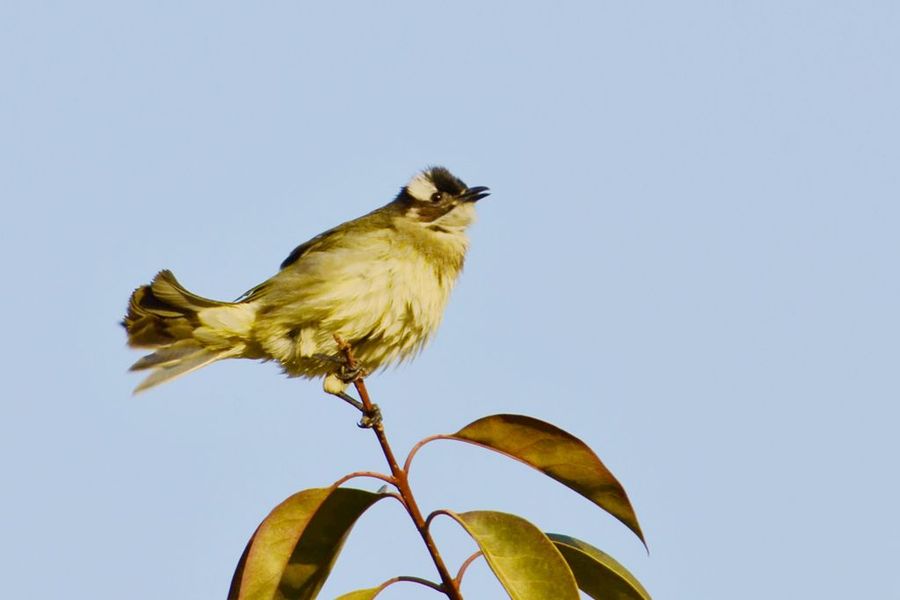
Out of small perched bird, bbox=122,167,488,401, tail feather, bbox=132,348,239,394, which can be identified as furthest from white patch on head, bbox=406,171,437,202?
tail feather, bbox=132,348,239,394

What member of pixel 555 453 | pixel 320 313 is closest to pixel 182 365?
pixel 320 313

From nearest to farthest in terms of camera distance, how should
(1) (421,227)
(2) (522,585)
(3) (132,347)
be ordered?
(2) (522,585) < (3) (132,347) < (1) (421,227)

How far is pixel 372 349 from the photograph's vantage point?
5883mm

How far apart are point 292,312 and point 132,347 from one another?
2.98 feet

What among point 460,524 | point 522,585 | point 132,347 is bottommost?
point 522,585

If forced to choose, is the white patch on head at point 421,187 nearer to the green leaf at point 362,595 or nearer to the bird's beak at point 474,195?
the bird's beak at point 474,195

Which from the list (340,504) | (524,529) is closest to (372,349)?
(340,504)

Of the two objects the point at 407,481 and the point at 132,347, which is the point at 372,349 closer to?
the point at 132,347

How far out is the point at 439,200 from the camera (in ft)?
22.1

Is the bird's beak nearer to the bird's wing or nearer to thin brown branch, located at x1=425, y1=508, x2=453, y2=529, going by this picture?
the bird's wing

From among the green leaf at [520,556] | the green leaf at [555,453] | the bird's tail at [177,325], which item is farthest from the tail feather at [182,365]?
the green leaf at [520,556]

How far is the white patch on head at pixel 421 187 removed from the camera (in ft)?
22.3

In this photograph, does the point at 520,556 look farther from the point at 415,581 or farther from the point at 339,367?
the point at 339,367

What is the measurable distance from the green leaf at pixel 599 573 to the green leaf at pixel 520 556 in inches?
11.7
